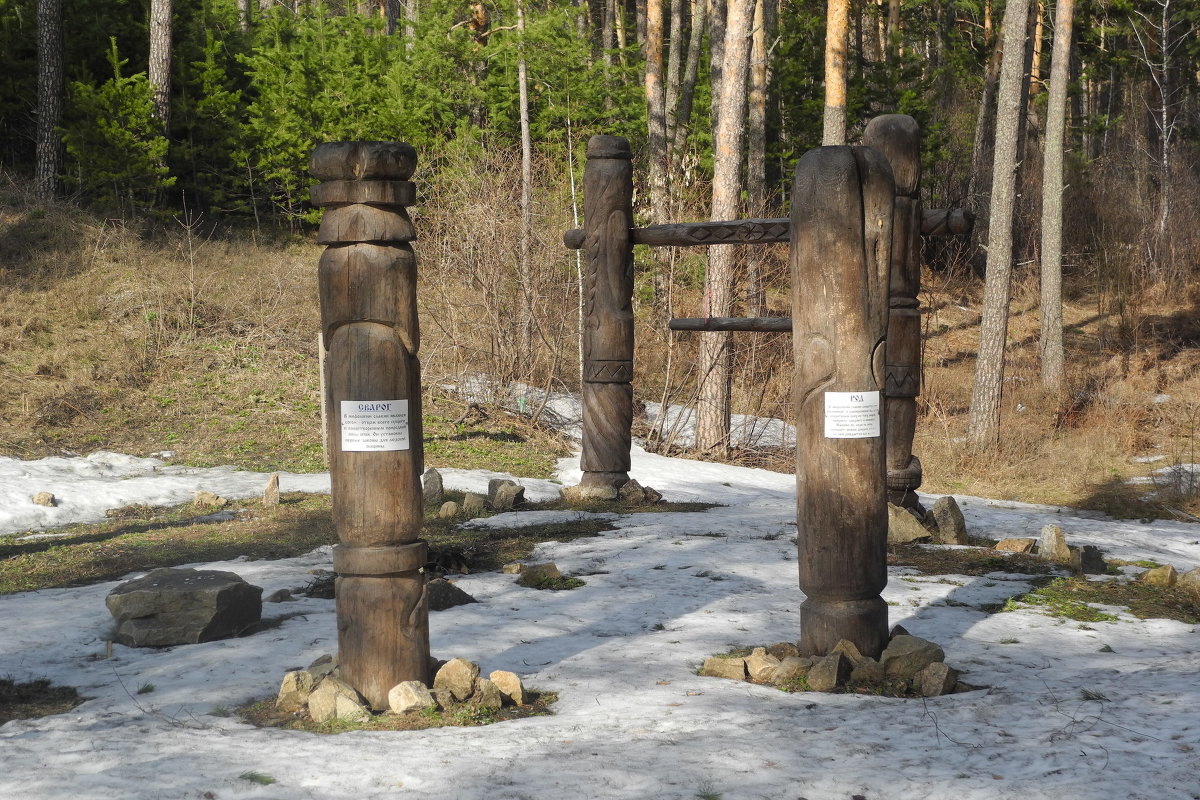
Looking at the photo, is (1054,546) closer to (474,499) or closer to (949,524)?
A: (949,524)

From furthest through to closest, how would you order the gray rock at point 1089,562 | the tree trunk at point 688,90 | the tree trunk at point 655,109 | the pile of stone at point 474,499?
the tree trunk at point 688,90 < the tree trunk at point 655,109 < the pile of stone at point 474,499 < the gray rock at point 1089,562

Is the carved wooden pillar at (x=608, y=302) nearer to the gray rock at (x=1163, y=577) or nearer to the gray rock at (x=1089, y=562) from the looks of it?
the gray rock at (x=1089, y=562)

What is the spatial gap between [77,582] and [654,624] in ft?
11.9

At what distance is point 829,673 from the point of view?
4.56 meters

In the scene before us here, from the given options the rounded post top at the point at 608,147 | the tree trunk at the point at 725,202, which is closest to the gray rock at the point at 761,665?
the rounded post top at the point at 608,147

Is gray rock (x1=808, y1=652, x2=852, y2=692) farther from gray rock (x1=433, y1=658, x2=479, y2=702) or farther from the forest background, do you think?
the forest background

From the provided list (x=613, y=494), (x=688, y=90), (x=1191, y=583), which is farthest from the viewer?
Result: (x=688, y=90)

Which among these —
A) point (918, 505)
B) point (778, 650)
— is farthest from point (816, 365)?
point (918, 505)

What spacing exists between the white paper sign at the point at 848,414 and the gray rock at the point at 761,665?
981 mm

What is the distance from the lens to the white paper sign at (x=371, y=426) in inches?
169

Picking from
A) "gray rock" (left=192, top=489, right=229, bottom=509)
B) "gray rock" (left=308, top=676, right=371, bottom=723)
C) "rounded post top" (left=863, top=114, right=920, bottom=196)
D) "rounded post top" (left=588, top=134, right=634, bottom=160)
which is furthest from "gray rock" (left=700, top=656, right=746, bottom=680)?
"gray rock" (left=192, top=489, right=229, bottom=509)

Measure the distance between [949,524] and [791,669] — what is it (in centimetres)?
362

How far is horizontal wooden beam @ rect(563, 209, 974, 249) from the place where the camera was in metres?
7.39

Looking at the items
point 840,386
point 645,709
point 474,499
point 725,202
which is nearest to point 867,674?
point 645,709
